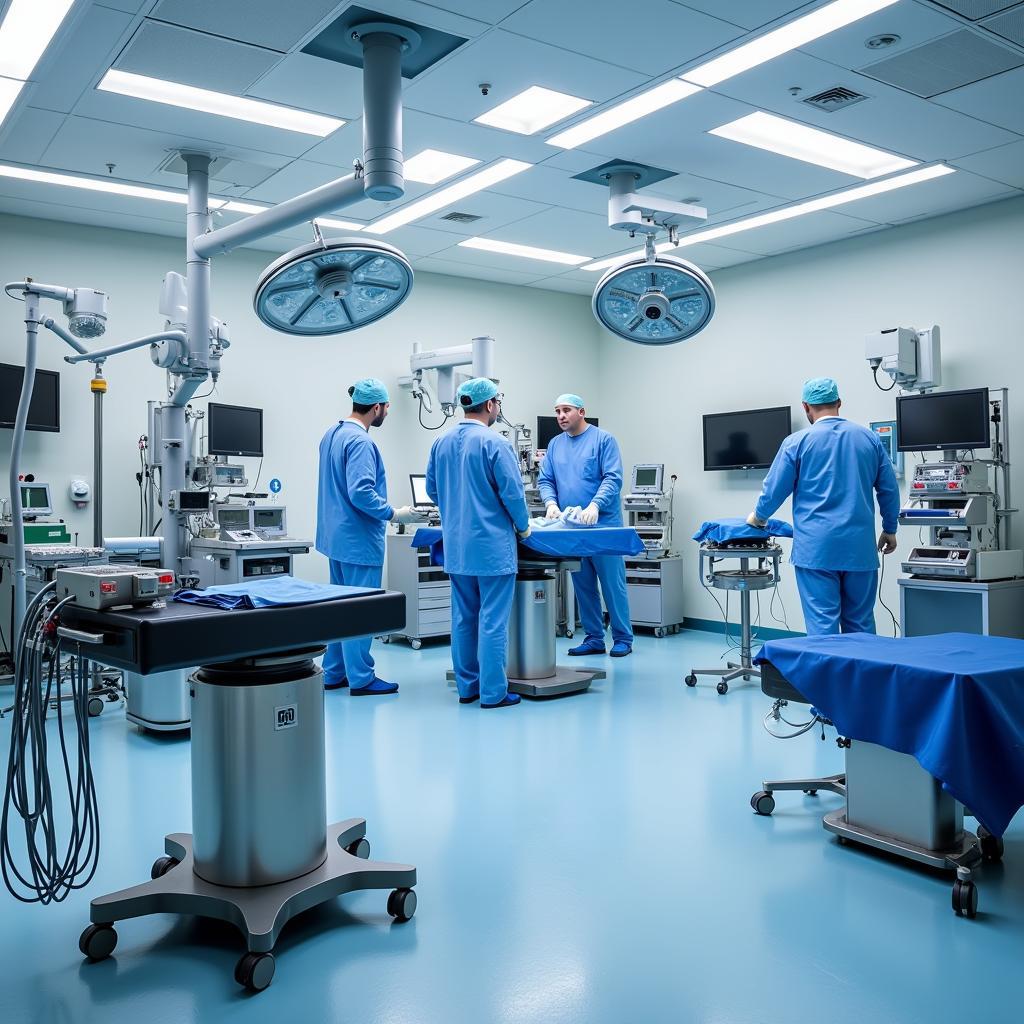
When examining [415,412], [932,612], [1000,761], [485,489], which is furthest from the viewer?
[415,412]

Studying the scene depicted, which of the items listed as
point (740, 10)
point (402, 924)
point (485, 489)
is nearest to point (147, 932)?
point (402, 924)

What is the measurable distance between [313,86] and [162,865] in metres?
3.13

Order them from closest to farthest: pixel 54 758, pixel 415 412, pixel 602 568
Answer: pixel 54 758 < pixel 602 568 < pixel 415 412

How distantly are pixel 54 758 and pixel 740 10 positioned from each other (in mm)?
3917

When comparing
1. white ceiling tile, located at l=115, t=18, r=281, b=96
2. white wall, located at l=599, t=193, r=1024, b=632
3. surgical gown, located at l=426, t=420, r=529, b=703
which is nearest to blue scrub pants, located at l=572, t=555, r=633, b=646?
white wall, located at l=599, t=193, r=1024, b=632

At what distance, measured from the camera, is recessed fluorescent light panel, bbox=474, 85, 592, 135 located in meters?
4.04

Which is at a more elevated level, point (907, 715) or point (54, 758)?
point (907, 715)

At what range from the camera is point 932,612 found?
532cm

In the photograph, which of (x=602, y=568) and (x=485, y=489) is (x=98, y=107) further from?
(x=602, y=568)

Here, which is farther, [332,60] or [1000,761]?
[332,60]

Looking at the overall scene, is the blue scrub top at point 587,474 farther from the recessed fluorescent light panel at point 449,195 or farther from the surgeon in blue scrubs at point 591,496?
the recessed fluorescent light panel at point 449,195

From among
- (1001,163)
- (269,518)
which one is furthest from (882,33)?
(269,518)

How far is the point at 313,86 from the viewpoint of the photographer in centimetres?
384

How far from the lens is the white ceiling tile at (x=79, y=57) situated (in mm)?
3311
